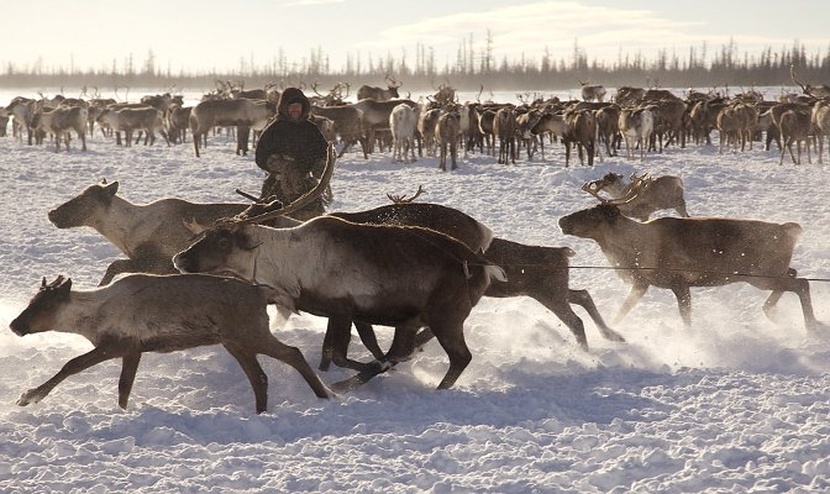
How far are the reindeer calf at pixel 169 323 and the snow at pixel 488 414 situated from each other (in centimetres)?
21

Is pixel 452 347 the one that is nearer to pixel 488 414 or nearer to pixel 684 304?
pixel 488 414

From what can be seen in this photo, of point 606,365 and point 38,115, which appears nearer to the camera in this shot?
point 606,365

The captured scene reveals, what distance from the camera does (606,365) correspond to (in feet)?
21.5

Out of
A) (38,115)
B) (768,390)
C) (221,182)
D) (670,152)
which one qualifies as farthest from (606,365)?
(38,115)

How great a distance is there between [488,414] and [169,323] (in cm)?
182

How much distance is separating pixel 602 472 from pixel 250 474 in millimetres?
1527

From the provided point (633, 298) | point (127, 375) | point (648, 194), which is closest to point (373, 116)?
point (648, 194)

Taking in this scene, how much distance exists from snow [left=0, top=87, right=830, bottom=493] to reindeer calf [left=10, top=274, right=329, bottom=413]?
209 mm

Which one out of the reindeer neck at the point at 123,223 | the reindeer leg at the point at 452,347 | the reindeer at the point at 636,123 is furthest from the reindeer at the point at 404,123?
the reindeer leg at the point at 452,347

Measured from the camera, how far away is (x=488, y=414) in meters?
5.43

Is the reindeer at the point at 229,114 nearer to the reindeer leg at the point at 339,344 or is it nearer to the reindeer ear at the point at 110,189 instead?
the reindeer ear at the point at 110,189

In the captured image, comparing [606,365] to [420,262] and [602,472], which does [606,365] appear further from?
[602,472]

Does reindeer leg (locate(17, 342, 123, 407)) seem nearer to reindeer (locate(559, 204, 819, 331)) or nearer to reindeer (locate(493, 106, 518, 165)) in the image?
reindeer (locate(559, 204, 819, 331))

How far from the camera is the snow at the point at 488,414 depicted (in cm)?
450
